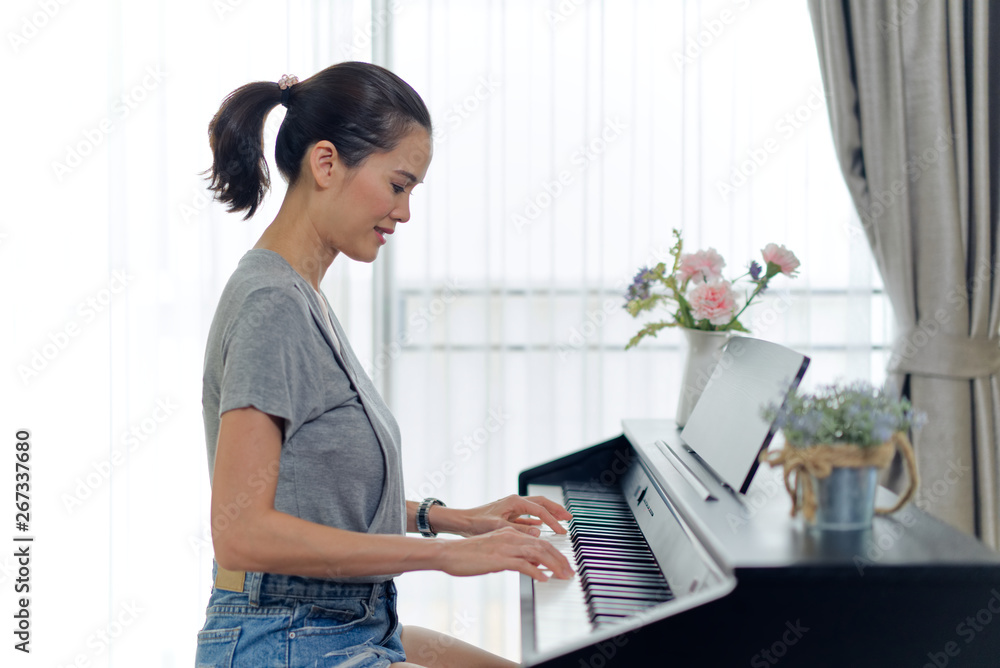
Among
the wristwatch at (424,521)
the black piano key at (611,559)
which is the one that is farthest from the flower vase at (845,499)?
the wristwatch at (424,521)

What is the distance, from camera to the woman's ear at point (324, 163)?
3.93 ft

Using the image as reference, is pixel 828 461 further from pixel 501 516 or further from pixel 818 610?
pixel 501 516

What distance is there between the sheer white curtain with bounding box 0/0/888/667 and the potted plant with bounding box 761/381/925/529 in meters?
1.41

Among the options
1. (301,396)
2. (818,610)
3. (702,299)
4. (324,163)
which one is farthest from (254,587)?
(702,299)

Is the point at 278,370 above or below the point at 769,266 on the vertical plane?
below

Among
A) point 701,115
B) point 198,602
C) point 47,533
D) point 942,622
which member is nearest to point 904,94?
point 701,115

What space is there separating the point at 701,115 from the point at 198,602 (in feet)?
7.00

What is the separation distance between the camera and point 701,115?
7.68 feet

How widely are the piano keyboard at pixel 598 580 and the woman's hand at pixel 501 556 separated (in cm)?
4

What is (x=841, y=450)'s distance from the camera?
919 mm

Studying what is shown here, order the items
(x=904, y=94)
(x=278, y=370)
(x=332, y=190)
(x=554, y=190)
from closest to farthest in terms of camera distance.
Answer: (x=278, y=370) → (x=332, y=190) → (x=904, y=94) → (x=554, y=190)

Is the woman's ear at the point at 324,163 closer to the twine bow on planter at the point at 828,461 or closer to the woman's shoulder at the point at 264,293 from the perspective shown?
the woman's shoulder at the point at 264,293

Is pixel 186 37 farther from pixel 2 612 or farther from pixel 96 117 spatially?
pixel 2 612

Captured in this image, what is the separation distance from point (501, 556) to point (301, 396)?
1.14ft
